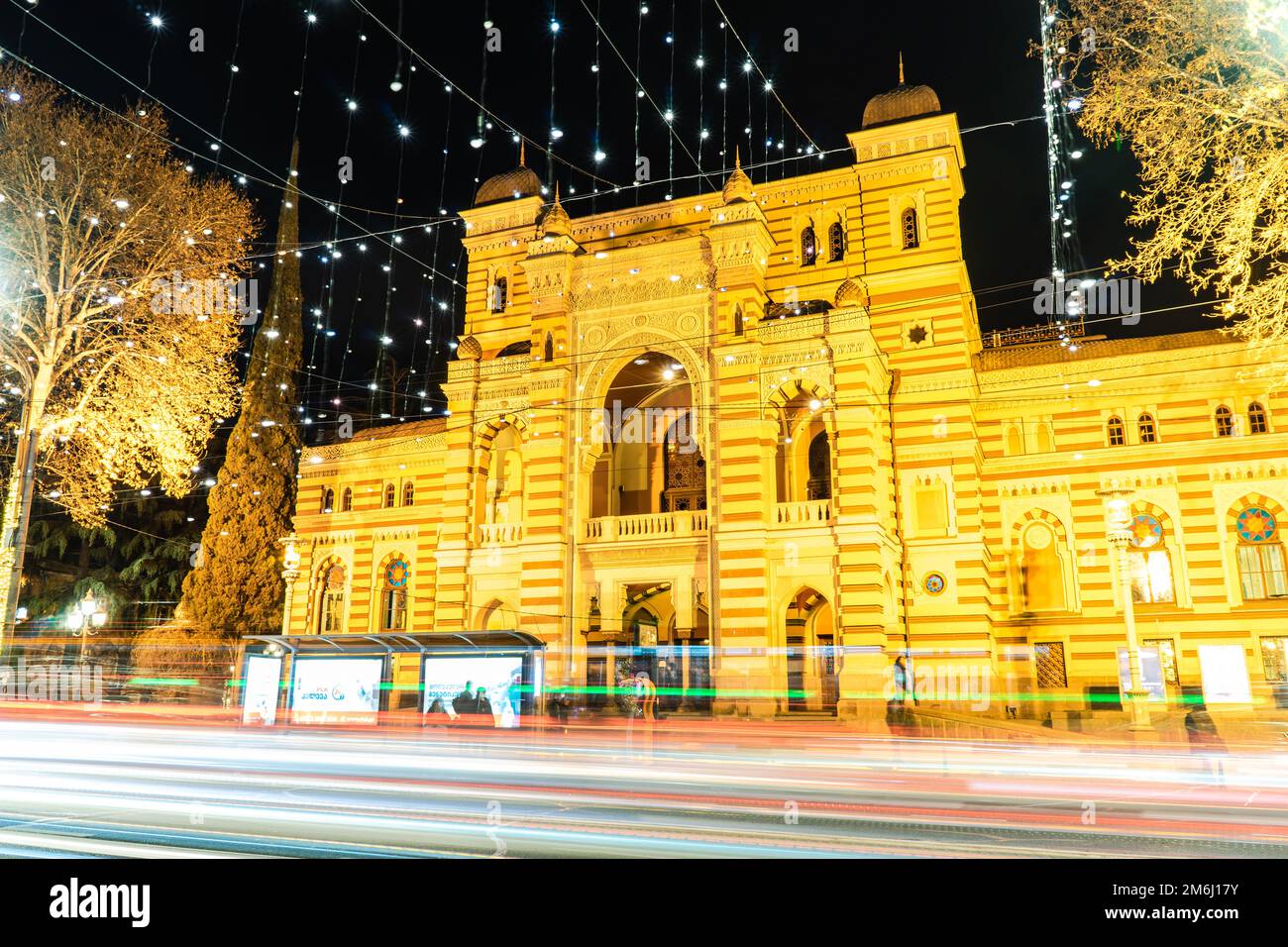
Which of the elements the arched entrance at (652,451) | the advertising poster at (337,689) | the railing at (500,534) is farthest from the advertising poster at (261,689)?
the arched entrance at (652,451)

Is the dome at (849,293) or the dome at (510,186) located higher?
the dome at (510,186)

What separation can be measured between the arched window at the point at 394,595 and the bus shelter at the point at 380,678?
1376 cm

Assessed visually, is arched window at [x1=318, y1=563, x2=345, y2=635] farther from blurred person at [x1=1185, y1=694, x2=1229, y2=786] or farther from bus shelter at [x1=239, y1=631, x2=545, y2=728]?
blurred person at [x1=1185, y1=694, x2=1229, y2=786]

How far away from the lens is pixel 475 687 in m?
17.9

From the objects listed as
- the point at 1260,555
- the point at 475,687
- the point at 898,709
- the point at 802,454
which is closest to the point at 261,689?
the point at 475,687

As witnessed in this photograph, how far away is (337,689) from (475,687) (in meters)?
3.24

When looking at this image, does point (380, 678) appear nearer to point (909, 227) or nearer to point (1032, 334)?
point (909, 227)

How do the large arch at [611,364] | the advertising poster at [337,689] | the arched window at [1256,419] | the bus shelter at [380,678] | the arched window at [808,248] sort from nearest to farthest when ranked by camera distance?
the bus shelter at [380,678] < the advertising poster at [337,689] < the arched window at [1256,419] < the large arch at [611,364] < the arched window at [808,248]

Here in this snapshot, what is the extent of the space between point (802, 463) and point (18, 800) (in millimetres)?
24136

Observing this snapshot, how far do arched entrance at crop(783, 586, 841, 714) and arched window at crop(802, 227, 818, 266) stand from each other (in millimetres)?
11367

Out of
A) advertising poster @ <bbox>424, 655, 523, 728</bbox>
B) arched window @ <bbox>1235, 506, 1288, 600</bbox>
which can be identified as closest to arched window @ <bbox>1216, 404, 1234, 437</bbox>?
arched window @ <bbox>1235, 506, 1288, 600</bbox>

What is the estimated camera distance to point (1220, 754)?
970 cm

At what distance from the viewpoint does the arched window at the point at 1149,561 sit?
27.1 metres
